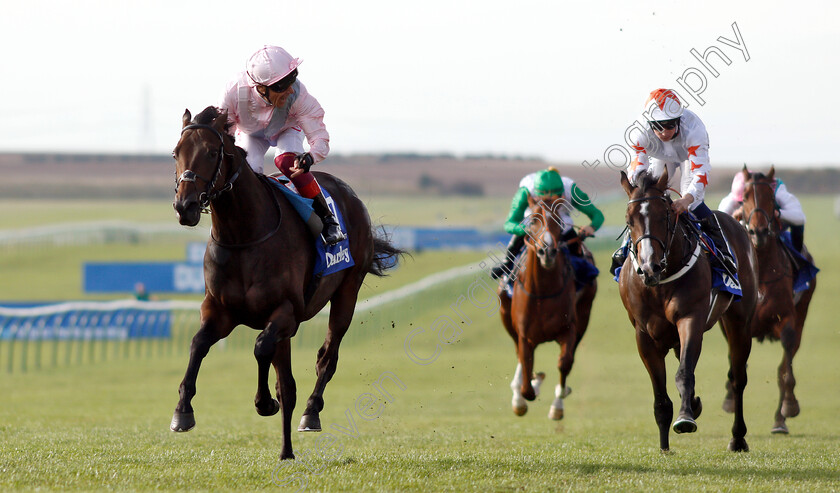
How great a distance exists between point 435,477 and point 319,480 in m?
0.66

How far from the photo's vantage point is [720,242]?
7461 mm

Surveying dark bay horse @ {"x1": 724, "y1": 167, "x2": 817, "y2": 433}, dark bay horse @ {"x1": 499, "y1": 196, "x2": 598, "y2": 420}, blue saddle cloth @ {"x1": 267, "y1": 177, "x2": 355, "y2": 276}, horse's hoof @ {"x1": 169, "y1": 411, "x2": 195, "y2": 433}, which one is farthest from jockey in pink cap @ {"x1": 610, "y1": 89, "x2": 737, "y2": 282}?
horse's hoof @ {"x1": 169, "y1": 411, "x2": 195, "y2": 433}

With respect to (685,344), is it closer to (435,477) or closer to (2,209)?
(435,477)

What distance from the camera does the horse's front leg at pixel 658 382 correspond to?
7172mm

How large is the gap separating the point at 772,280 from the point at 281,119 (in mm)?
5086

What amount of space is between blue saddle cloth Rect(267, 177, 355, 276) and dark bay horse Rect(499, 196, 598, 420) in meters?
2.44

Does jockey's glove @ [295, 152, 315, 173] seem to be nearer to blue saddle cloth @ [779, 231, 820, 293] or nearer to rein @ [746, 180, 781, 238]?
rein @ [746, 180, 781, 238]

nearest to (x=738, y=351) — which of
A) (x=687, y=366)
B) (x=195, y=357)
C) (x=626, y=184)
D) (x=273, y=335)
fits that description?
(x=687, y=366)

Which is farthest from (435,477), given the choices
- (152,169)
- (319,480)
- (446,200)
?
(152,169)

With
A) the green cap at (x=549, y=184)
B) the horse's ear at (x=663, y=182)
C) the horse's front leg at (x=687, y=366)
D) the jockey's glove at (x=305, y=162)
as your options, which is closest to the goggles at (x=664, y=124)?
the horse's ear at (x=663, y=182)

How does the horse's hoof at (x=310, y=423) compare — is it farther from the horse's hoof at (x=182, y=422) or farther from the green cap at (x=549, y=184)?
the green cap at (x=549, y=184)

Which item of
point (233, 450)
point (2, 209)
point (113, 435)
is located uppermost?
point (233, 450)

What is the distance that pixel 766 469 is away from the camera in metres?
6.46

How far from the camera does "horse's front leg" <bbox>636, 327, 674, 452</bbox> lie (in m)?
7.17
